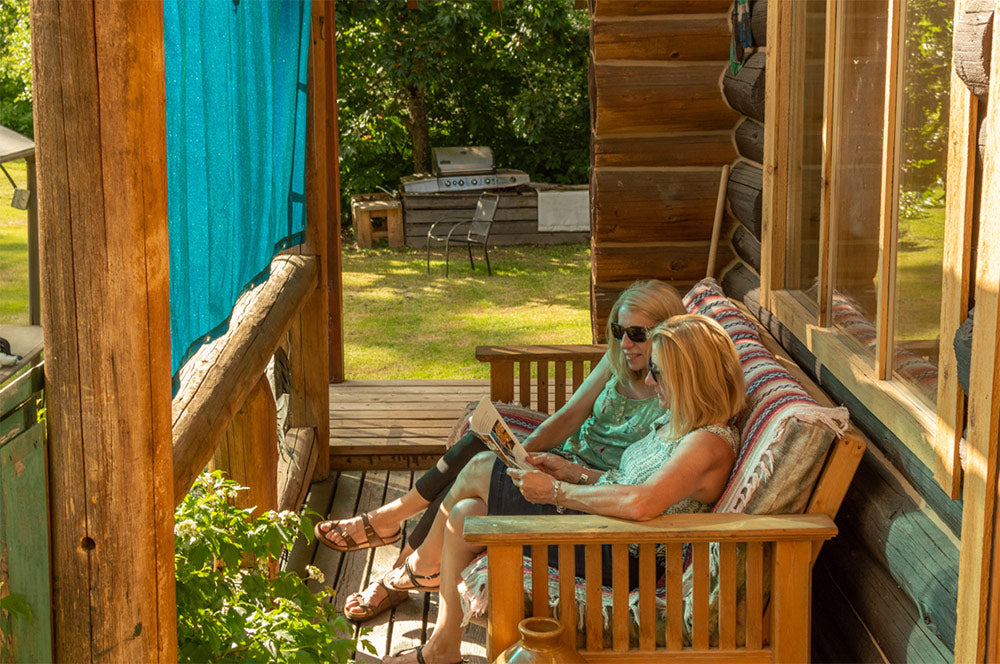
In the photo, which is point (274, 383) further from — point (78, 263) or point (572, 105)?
point (572, 105)

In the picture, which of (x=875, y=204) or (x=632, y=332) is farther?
(x=632, y=332)

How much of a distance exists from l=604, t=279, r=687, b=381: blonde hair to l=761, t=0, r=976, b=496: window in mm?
411

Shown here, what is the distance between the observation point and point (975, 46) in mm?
1979

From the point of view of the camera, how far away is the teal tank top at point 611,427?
363 cm

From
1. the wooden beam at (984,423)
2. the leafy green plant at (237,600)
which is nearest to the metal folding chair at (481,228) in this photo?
the leafy green plant at (237,600)

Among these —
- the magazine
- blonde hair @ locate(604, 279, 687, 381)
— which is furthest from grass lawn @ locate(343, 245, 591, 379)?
the magazine

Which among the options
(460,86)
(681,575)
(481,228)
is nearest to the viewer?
(681,575)

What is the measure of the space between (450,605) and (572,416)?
903 millimetres

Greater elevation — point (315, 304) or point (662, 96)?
point (662, 96)

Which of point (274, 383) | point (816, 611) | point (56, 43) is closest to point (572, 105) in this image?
point (274, 383)

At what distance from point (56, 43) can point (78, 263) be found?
0.32m

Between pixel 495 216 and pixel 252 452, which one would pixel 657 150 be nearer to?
pixel 252 452

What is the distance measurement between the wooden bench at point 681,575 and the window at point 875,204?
11.0 inches

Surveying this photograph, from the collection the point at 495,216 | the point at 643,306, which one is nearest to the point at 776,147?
the point at 643,306
